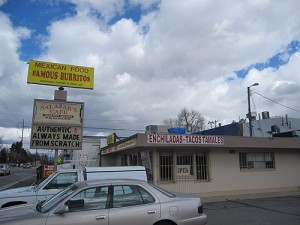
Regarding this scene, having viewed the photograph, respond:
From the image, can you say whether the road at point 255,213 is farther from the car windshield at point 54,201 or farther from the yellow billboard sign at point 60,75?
the yellow billboard sign at point 60,75

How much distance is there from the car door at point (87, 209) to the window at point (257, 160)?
47.1 ft

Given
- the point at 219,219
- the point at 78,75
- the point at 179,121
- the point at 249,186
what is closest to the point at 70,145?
the point at 78,75

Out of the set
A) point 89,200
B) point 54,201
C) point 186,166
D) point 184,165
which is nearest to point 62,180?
point 54,201

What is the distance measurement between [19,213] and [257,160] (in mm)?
16388

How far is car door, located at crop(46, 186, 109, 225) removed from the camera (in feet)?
17.5

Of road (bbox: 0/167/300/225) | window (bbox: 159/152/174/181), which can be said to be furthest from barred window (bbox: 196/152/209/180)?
road (bbox: 0/167/300/225)

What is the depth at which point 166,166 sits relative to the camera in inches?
655

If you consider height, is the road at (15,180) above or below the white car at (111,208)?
below

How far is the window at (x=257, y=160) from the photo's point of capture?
18719mm

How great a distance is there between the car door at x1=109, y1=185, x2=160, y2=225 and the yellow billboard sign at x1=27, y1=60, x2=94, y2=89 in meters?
11.4

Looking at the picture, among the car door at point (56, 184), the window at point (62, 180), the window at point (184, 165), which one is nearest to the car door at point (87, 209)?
the car door at point (56, 184)

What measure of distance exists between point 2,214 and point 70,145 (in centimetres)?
816

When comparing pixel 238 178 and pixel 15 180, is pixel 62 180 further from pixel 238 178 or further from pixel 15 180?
pixel 15 180

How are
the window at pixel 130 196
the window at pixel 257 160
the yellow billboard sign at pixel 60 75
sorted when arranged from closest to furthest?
the window at pixel 130 196 → the yellow billboard sign at pixel 60 75 → the window at pixel 257 160
